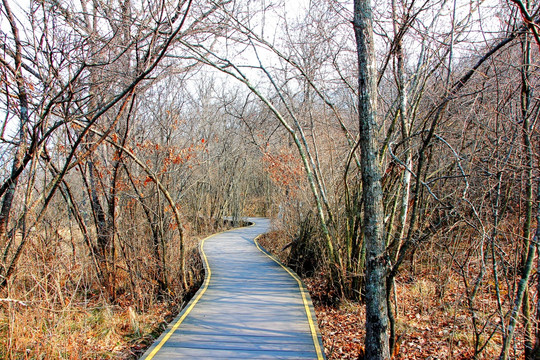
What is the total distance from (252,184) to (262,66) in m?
22.1

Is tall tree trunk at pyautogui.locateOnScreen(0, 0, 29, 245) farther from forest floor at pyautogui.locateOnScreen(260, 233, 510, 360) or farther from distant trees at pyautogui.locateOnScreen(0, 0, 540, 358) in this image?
forest floor at pyautogui.locateOnScreen(260, 233, 510, 360)

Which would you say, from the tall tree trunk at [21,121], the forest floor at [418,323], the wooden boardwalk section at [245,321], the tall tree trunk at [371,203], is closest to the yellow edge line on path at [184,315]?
the wooden boardwalk section at [245,321]

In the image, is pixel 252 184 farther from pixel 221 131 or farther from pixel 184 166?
pixel 184 166

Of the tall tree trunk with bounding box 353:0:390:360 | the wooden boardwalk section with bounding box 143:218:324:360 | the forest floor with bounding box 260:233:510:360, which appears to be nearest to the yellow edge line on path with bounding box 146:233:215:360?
the wooden boardwalk section with bounding box 143:218:324:360

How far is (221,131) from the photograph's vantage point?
2269 cm

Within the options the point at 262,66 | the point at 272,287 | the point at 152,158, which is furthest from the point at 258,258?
the point at 262,66

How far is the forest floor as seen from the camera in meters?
5.63

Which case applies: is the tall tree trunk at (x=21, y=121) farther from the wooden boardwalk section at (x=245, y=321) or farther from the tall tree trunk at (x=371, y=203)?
the tall tree trunk at (x=371, y=203)

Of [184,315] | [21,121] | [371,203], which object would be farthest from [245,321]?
[21,121]

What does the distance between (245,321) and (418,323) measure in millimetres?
3054

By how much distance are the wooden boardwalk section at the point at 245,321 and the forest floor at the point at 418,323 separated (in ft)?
1.96

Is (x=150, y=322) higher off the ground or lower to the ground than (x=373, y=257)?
lower

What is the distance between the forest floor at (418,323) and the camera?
18.5 ft

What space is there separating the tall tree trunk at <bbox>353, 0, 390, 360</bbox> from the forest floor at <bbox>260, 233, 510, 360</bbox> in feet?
2.75
